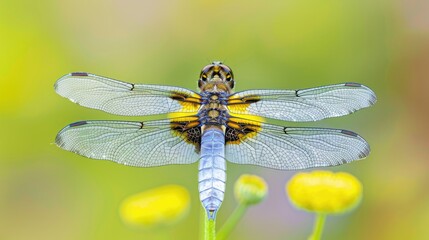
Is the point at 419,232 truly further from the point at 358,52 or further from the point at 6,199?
the point at 6,199

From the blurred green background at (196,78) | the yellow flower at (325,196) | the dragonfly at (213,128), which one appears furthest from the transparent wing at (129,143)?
the blurred green background at (196,78)

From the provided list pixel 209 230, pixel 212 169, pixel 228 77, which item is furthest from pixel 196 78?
pixel 209 230

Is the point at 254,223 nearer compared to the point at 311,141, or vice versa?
the point at 311,141

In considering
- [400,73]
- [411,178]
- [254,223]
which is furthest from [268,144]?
[400,73]

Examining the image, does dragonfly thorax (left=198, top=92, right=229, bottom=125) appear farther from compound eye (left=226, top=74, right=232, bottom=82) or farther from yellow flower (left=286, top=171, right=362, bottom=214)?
yellow flower (left=286, top=171, right=362, bottom=214)

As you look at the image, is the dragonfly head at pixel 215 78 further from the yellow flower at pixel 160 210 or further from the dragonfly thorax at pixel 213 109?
the yellow flower at pixel 160 210
